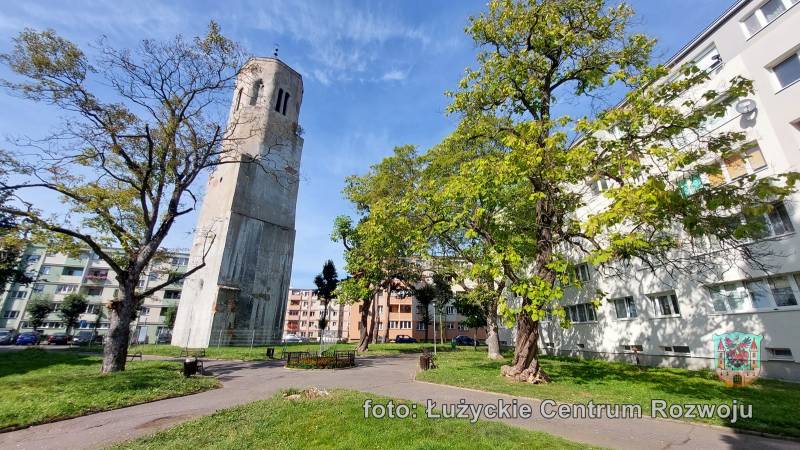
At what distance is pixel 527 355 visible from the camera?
12.5m

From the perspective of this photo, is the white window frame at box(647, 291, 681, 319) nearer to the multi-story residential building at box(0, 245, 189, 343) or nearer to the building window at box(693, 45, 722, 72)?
the building window at box(693, 45, 722, 72)

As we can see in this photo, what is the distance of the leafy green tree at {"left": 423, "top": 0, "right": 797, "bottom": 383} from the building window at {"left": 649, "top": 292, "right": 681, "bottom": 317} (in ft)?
13.2

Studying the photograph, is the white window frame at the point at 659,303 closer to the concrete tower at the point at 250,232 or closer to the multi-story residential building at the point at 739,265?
the multi-story residential building at the point at 739,265

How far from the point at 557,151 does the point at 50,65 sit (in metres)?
19.9

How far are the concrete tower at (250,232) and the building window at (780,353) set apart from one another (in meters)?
30.6

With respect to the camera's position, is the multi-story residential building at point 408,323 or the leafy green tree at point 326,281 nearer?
the leafy green tree at point 326,281

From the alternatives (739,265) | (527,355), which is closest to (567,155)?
(527,355)

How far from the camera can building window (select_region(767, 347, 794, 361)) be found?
13.2 meters

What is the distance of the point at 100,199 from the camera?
1501cm

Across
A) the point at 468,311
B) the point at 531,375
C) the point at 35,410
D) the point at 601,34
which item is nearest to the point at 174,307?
the point at 468,311

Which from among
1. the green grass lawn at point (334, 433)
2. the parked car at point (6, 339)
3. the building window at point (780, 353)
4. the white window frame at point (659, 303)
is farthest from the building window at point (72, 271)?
the building window at point (780, 353)

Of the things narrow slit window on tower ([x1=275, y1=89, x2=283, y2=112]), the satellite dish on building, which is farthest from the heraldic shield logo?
narrow slit window on tower ([x1=275, y1=89, x2=283, y2=112])

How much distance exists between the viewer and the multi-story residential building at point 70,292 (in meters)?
56.0

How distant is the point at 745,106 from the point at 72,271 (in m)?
89.9
